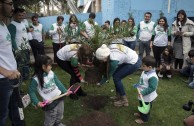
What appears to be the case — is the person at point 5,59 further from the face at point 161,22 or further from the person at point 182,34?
the person at point 182,34

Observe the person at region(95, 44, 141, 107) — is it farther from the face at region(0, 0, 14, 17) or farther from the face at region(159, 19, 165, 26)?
the face at region(159, 19, 165, 26)

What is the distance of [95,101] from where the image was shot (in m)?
5.06

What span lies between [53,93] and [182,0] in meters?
8.77

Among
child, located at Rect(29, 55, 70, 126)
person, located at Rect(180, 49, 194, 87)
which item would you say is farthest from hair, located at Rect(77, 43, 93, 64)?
person, located at Rect(180, 49, 194, 87)

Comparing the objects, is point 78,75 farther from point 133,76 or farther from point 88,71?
point 133,76

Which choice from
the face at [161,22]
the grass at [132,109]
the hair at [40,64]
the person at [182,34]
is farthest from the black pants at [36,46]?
the hair at [40,64]

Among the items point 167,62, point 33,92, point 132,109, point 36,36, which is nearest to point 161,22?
point 167,62

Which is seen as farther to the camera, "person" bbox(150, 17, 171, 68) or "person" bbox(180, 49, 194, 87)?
"person" bbox(150, 17, 171, 68)

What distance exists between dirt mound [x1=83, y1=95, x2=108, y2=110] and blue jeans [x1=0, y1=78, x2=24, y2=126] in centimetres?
168

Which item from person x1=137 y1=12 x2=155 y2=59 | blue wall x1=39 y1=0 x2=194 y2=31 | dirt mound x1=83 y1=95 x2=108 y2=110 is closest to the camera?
dirt mound x1=83 y1=95 x2=108 y2=110

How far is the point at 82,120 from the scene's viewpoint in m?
4.27

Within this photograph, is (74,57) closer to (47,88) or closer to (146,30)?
(47,88)

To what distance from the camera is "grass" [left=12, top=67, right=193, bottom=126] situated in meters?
4.31

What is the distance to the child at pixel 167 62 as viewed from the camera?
21.5 ft
